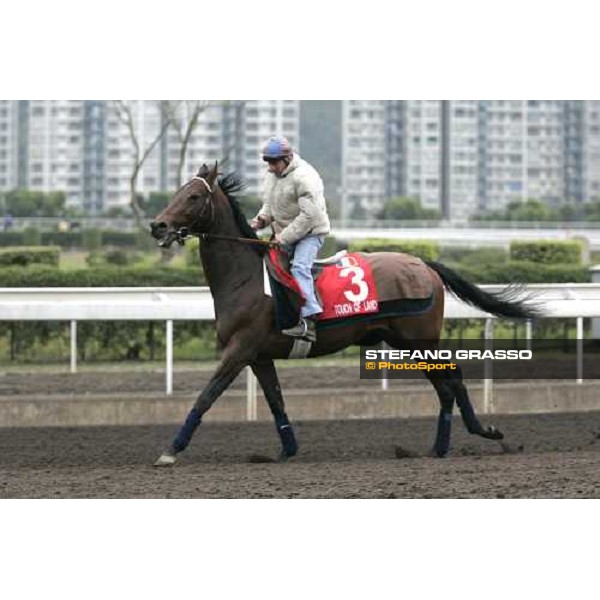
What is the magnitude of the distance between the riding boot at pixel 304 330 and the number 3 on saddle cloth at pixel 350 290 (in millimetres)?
28

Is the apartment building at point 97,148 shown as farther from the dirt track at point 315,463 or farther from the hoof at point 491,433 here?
the hoof at point 491,433

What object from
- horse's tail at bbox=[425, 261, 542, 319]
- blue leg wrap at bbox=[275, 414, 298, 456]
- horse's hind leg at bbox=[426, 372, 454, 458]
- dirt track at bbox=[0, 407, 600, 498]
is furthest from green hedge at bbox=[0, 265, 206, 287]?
blue leg wrap at bbox=[275, 414, 298, 456]

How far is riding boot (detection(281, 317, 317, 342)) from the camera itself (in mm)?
9057

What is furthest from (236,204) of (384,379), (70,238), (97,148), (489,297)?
(97,148)

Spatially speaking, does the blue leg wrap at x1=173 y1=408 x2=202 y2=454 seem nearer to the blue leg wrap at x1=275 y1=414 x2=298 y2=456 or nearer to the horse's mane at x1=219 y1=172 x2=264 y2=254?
the blue leg wrap at x1=275 y1=414 x2=298 y2=456

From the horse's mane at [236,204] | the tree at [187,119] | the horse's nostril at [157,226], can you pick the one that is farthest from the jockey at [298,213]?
the tree at [187,119]

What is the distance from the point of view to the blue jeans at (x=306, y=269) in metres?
9.02

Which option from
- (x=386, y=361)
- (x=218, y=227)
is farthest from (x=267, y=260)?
(x=386, y=361)

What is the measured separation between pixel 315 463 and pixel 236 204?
1459 millimetres

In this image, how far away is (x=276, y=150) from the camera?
8.86 meters

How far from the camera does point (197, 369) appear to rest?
48.9 ft

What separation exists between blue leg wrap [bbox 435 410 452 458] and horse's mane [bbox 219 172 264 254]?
139cm

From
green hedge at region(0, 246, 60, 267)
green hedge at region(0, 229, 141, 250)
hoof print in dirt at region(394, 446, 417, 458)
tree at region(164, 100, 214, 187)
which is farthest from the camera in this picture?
green hedge at region(0, 229, 141, 250)

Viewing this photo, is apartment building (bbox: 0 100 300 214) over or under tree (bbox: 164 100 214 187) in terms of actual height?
over
